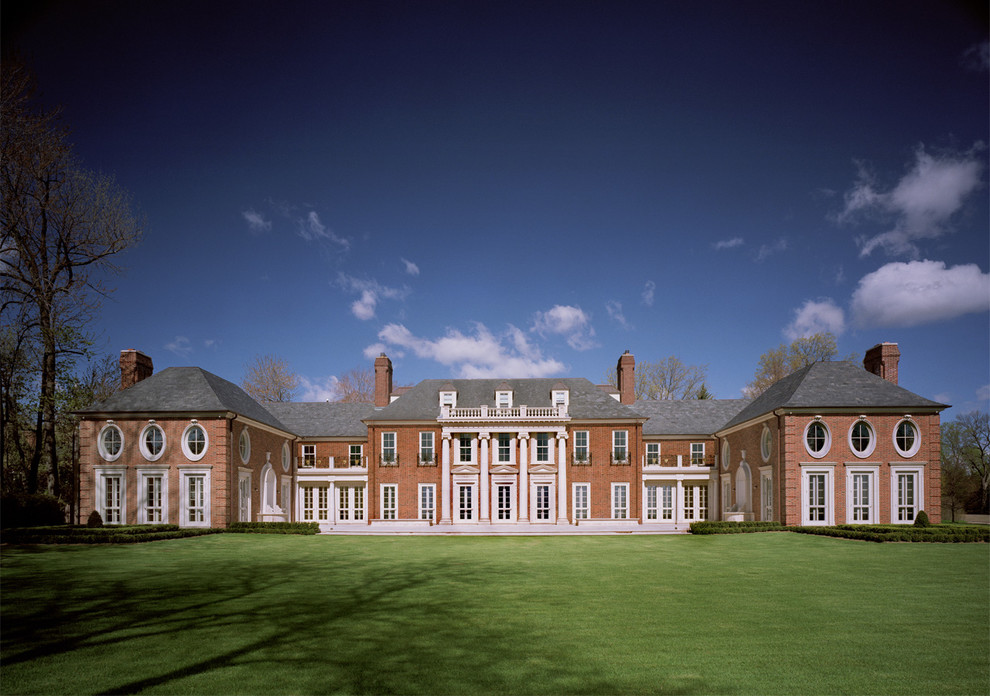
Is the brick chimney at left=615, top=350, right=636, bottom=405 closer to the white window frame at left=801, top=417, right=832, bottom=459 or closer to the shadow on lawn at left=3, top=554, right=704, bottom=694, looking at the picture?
the white window frame at left=801, top=417, right=832, bottom=459

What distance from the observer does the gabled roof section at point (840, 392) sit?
112 feet

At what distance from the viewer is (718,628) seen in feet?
37.7

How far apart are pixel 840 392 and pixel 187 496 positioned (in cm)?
3369

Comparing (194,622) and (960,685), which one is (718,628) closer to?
(960,685)

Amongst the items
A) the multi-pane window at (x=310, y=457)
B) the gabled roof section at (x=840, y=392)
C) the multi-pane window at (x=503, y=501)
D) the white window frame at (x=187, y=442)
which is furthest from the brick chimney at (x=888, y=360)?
the white window frame at (x=187, y=442)

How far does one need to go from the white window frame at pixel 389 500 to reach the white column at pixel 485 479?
555cm

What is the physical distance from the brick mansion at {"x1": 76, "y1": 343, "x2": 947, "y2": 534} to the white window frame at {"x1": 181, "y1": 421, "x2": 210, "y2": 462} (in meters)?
0.08

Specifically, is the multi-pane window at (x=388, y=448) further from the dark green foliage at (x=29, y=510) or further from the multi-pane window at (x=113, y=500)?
the dark green foliage at (x=29, y=510)

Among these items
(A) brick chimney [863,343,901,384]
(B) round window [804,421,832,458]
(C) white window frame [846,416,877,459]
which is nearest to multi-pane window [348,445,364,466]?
(B) round window [804,421,832,458]

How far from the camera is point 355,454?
46.4 meters

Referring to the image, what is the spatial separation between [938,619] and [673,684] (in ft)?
23.0

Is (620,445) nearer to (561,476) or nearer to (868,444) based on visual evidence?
(561,476)

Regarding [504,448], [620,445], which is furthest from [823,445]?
[504,448]

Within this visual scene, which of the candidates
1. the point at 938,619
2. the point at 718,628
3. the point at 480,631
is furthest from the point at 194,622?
the point at 938,619
